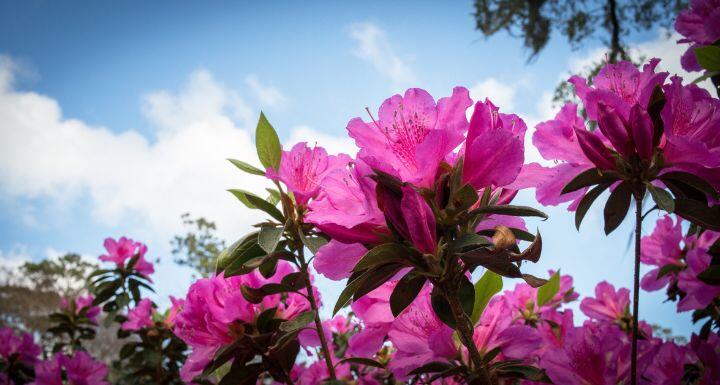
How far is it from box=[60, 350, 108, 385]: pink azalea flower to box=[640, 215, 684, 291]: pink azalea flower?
→ 316 cm

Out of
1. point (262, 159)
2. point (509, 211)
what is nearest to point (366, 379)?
point (262, 159)

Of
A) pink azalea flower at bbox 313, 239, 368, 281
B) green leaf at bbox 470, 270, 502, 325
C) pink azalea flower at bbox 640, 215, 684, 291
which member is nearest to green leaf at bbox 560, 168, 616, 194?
green leaf at bbox 470, 270, 502, 325

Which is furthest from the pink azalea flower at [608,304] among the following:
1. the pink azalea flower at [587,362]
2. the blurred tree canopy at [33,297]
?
the blurred tree canopy at [33,297]

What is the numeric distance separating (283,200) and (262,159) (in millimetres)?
138

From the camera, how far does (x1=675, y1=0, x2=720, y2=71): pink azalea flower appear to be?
4.22 feet

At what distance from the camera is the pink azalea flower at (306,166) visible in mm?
1213

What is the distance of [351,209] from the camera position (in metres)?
0.80

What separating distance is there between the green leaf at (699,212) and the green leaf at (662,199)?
6 centimetres

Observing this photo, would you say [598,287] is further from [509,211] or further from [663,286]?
[509,211]

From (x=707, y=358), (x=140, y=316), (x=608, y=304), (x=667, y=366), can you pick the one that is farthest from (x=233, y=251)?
(x=140, y=316)

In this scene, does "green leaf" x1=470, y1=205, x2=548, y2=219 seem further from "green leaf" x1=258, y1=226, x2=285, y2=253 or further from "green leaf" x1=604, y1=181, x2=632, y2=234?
"green leaf" x1=258, y1=226, x2=285, y2=253

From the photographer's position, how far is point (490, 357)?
109 centimetres

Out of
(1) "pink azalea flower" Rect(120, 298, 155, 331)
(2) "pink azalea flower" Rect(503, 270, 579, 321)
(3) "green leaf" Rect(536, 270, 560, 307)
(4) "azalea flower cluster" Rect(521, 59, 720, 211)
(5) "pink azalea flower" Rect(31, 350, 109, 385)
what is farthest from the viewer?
(1) "pink azalea flower" Rect(120, 298, 155, 331)

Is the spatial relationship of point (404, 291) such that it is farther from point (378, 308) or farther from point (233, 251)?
point (233, 251)
